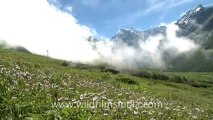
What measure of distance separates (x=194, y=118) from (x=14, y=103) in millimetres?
10343

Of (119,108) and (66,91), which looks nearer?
(119,108)

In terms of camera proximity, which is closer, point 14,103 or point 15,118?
point 15,118

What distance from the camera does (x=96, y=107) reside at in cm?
1612

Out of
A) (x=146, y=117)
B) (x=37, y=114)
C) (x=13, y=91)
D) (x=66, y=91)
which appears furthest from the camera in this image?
(x=66, y=91)

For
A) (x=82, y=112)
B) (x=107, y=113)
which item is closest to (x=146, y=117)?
(x=107, y=113)

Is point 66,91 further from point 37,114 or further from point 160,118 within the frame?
point 37,114

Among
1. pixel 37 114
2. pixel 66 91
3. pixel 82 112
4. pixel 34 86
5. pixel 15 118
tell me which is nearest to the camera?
pixel 15 118

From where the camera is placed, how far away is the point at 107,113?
15.5 meters

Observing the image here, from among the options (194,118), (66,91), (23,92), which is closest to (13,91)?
(23,92)

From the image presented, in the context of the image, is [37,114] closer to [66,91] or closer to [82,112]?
[82,112]

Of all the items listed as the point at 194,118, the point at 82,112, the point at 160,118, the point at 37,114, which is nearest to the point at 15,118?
the point at 37,114

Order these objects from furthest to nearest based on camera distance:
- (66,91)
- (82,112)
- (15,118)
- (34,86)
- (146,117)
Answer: (66,91) → (34,86) → (146,117) → (82,112) → (15,118)

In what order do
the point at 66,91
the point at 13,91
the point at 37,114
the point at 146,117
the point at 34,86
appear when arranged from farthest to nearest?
the point at 66,91 < the point at 34,86 < the point at 146,117 < the point at 13,91 < the point at 37,114

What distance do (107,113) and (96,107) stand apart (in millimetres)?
791
